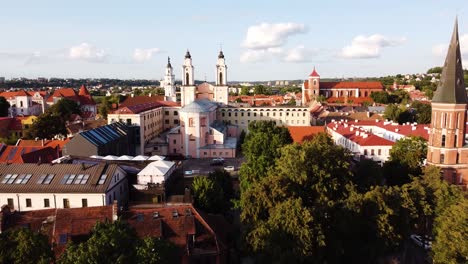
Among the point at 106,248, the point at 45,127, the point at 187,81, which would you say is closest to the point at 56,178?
the point at 106,248

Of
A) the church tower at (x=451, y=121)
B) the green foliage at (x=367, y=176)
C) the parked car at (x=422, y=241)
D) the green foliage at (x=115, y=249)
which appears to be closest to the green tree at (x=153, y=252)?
the green foliage at (x=115, y=249)

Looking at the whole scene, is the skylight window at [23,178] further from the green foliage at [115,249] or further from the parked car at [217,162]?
the parked car at [217,162]

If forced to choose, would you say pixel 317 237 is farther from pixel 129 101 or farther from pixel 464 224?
pixel 129 101

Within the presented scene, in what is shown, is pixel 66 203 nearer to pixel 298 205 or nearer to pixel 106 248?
pixel 106 248

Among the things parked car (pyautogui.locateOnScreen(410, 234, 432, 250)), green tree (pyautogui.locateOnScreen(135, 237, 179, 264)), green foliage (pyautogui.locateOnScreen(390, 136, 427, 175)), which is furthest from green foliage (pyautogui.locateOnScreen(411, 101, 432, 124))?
green tree (pyautogui.locateOnScreen(135, 237, 179, 264))

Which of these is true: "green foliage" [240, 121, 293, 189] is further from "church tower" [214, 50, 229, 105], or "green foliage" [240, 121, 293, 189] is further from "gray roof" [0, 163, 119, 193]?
"church tower" [214, 50, 229, 105]

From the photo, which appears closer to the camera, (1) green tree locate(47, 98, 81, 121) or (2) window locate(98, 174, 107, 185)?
(2) window locate(98, 174, 107, 185)

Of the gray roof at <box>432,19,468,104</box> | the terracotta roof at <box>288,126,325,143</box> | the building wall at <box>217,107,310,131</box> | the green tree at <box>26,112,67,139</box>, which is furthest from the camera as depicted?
the building wall at <box>217,107,310,131</box>
